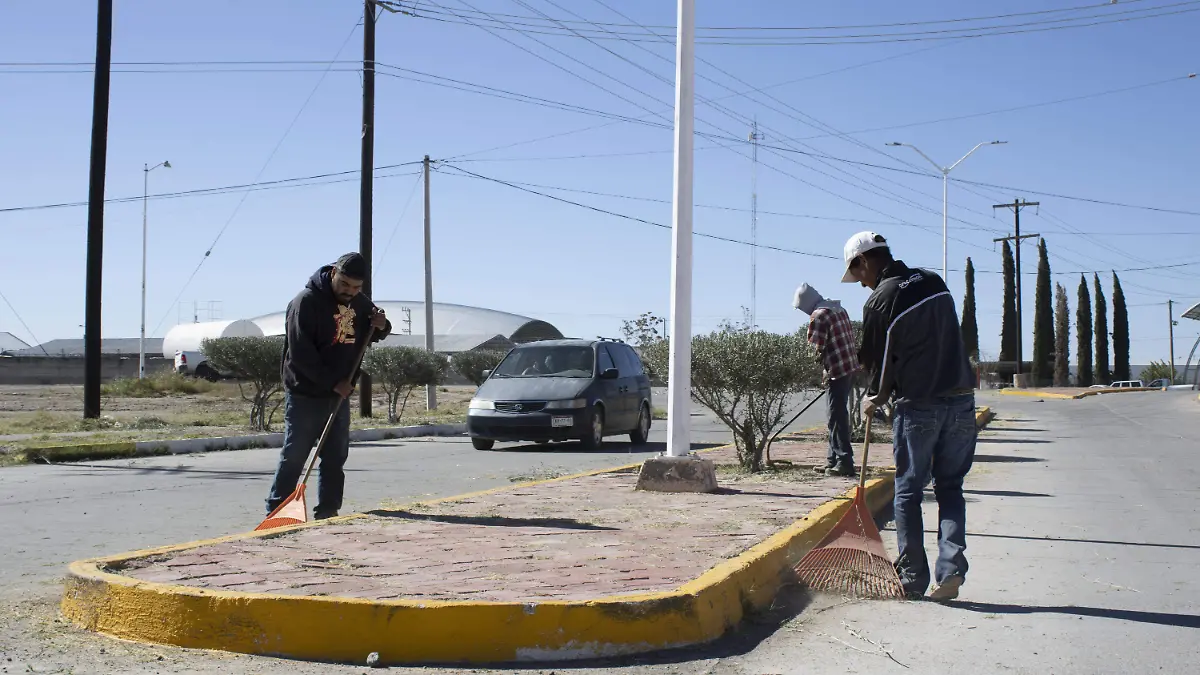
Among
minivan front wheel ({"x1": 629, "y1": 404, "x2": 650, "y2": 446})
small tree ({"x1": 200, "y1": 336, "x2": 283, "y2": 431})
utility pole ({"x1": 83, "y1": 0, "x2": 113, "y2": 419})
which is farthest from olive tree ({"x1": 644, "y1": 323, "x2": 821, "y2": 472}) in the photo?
utility pole ({"x1": 83, "y1": 0, "x2": 113, "y2": 419})

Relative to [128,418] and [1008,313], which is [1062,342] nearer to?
[1008,313]

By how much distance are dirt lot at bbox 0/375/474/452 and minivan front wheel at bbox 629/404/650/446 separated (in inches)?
226

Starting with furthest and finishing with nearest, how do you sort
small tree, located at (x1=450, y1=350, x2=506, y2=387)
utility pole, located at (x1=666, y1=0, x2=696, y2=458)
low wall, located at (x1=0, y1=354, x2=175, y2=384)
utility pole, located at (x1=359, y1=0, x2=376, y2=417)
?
low wall, located at (x1=0, y1=354, x2=175, y2=384)
small tree, located at (x1=450, y1=350, x2=506, y2=387)
utility pole, located at (x1=359, y1=0, x2=376, y2=417)
utility pole, located at (x1=666, y1=0, x2=696, y2=458)

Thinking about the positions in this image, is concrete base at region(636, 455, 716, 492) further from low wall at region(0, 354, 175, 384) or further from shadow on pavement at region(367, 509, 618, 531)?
low wall at region(0, 354, 175, 384)

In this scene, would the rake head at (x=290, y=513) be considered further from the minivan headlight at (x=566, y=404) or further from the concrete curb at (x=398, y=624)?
the minivan headlight at (x=566, y=404)

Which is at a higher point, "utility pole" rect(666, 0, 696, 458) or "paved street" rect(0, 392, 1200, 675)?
"utility pole" rect(666, 0, 696, 458)

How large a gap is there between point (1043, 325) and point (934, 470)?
7085 centimetres

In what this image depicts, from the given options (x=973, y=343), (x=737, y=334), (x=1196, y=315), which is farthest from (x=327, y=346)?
(x=973, y=343)

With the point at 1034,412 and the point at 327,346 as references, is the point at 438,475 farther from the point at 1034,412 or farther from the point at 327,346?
the point at 1034,412

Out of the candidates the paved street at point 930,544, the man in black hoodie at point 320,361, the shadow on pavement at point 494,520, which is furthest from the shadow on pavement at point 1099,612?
the man in black hoodie at point 320,361

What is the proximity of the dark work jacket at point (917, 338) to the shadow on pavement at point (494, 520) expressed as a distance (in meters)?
2.05

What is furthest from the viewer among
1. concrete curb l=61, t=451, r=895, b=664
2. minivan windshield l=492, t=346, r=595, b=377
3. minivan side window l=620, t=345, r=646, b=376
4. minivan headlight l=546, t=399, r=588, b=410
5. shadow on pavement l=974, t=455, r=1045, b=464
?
minivan side window l=620, t=345, r=646, b=376

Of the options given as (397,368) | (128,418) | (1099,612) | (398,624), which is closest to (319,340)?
(398,624)

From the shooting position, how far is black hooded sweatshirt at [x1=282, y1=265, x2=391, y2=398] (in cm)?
669
